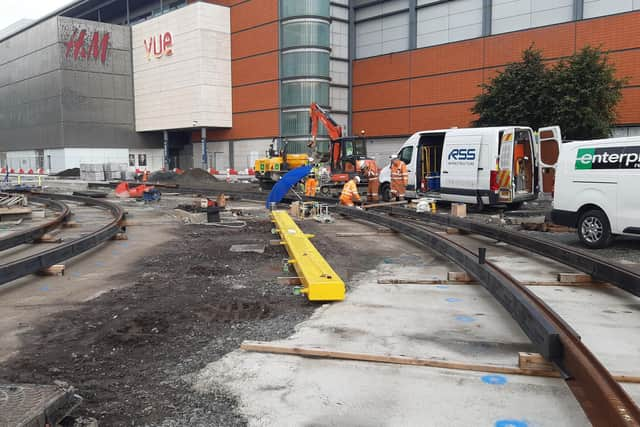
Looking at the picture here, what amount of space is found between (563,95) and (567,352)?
72.4 ft

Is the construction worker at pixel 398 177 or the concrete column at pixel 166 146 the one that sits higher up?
the concrete column at pixel 166 146

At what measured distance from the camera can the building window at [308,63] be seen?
137ft

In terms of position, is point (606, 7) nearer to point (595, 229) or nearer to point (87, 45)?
point (595, 229)

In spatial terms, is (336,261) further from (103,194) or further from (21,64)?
(21,64)

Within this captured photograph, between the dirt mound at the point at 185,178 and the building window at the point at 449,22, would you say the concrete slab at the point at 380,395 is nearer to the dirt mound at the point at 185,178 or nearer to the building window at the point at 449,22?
the dirt mound at the point at 185,178

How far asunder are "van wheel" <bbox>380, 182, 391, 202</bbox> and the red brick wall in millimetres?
13167

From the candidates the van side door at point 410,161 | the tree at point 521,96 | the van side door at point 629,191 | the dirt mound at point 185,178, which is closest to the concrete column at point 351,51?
the dirt mound at point 185,178

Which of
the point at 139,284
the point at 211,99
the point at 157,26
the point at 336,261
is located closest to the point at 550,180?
the point at 336,261

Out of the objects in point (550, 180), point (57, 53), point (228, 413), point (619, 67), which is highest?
point (57, 53)

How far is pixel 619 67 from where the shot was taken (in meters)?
29.2

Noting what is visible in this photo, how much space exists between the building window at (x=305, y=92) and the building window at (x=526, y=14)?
555 inches

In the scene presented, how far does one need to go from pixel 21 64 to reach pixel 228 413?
220 ft

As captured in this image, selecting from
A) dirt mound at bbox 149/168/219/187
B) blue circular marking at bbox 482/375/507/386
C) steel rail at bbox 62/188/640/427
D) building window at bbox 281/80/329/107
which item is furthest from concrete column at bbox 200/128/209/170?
blue circular marking at bbox 482/375/507/386

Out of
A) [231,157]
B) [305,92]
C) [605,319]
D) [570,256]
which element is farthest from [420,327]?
[231,157]
